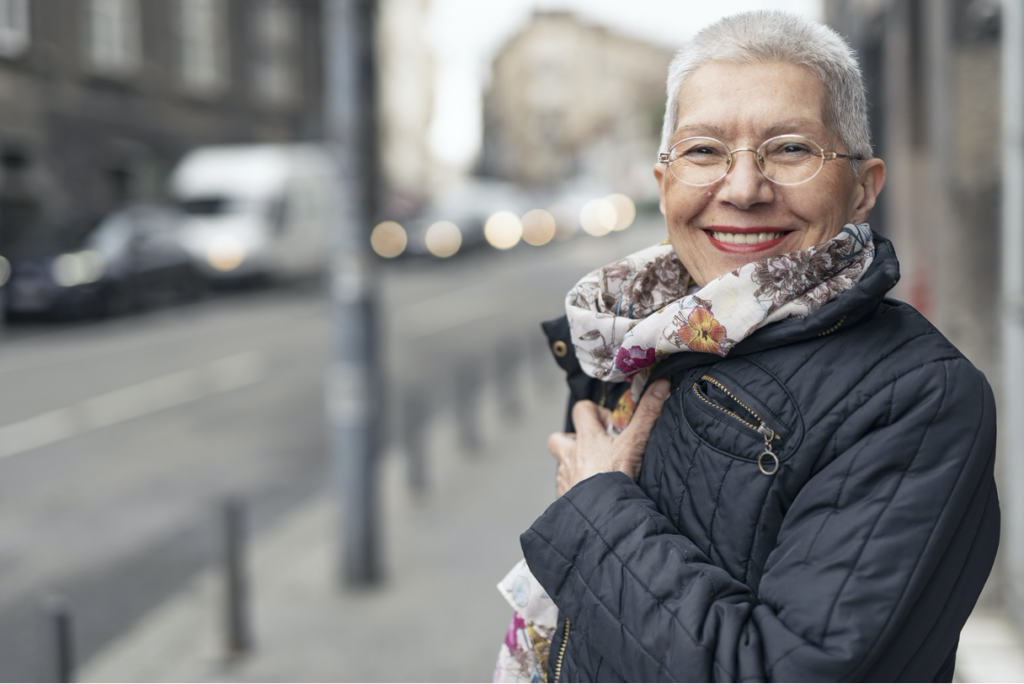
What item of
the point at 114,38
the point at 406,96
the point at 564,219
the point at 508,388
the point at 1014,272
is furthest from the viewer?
the point at 406,96

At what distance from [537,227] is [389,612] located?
32.3 metres

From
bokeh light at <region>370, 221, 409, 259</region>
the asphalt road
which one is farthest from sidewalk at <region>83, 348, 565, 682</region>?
bokeh light at <region>370, 221, 409, 259</region>

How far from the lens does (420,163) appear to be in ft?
197

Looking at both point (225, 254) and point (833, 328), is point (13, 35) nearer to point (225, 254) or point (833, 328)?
point (225, 254)

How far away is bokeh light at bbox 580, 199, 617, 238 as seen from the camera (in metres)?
36.1

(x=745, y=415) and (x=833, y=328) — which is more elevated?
(x=833, y=328)

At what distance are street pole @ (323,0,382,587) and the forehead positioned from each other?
398 centimetres

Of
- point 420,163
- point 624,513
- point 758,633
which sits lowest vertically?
point 758,633

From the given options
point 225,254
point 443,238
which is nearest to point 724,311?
point 225,254

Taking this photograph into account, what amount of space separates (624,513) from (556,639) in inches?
12.3

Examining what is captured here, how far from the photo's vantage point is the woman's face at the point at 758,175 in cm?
137

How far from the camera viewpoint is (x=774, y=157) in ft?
4.54

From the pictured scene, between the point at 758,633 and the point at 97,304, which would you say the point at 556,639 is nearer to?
the point at 758,633

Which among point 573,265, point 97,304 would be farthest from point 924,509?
point 573,265
